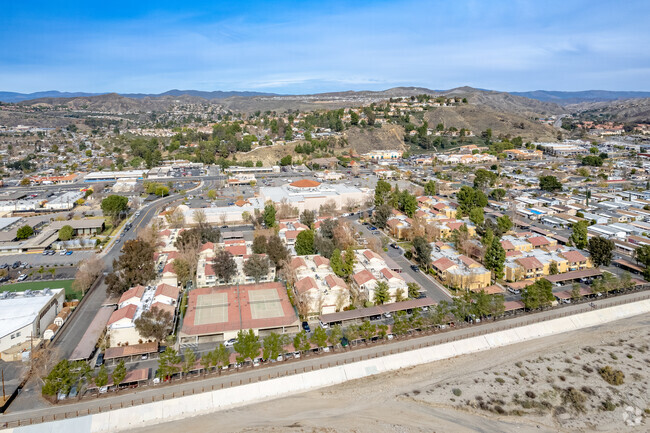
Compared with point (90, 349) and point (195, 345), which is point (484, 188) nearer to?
point (195, 345)

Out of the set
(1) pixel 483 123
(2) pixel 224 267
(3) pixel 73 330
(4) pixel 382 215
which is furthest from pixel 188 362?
(1) pixel 483 123

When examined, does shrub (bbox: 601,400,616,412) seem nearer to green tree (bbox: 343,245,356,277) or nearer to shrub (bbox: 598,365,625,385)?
shrub (bbox: 598,365,625,385)

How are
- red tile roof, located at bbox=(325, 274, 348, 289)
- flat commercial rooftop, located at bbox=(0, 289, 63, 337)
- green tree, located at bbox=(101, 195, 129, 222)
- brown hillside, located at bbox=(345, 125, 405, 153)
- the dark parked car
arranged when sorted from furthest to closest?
brown hillside, located at bbox=(345, 125, 405, 153), green tree, located at bbox=(101, 195, 129, 222), red tile roof, located at bbox=(325, 274, 348, 289), flat commercial rooftop, located at bbox=(0, 289, 63, 337), the dark parked car

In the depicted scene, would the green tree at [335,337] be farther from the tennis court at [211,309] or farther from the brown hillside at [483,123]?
the brown hillside at [483,123]

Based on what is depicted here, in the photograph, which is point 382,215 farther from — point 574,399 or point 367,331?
point 574,399

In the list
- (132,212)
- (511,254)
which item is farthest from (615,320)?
(132,212)

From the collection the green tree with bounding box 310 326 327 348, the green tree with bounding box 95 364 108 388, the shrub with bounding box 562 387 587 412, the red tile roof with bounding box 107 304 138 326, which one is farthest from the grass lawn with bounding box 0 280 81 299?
the shrub with bounding box 562 387 587 412
